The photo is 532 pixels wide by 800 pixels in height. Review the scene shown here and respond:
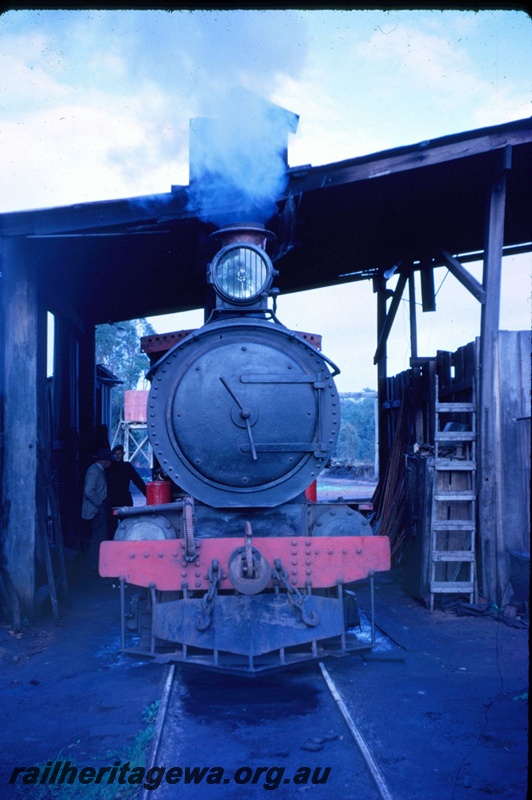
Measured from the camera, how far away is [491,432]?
240 inches

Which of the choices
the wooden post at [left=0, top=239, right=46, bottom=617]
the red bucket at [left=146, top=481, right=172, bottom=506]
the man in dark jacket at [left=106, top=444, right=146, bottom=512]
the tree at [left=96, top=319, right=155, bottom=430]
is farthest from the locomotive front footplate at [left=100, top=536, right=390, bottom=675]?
the tree at [left=96, top=319, right=155, bottom=430]

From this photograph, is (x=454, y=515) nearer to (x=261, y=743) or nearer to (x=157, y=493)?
(x=157, y=493)

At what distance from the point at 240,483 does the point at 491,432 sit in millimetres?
2764

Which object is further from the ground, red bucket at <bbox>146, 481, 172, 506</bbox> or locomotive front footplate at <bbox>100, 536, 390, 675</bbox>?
red bucket at <bbox>146, 481, 172, 506</bbox>

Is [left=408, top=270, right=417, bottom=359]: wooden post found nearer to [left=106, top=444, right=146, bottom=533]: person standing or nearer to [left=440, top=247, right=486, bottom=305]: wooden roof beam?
[left=440, top=247, right=486, bottom=305]: wooden roof beam

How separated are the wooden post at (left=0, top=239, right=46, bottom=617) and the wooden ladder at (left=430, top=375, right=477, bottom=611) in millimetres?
3518

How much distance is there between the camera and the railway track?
2865 millimetres

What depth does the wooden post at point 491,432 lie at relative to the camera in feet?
19.8

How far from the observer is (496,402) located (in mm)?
6148

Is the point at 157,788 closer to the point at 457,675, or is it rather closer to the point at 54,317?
the point at 457,675

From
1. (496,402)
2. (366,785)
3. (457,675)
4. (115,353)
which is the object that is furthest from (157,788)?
(115,353)

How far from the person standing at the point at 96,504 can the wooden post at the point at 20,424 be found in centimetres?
158

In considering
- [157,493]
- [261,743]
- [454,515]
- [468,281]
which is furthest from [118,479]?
[261,743]

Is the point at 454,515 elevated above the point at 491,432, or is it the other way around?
the point at 491,432
